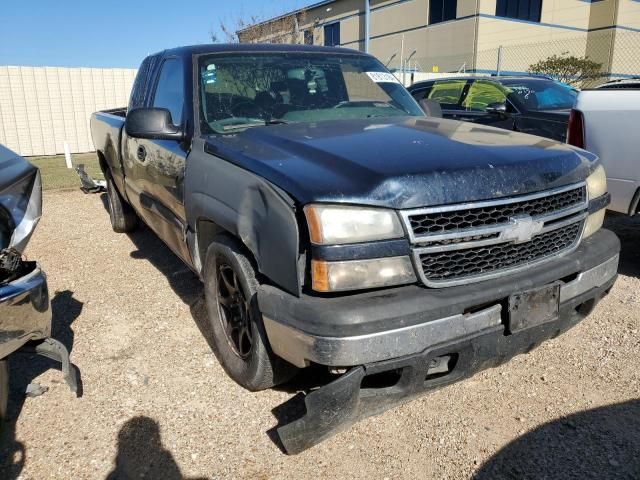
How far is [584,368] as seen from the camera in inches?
125

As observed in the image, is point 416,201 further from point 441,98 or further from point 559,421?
point 441,98

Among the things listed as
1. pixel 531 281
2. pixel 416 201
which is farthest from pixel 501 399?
pixel 416 201

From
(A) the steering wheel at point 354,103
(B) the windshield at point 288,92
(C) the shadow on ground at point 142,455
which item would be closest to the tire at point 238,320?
(C) the shadow on ground at point 142,455

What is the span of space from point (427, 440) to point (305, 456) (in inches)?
23.5

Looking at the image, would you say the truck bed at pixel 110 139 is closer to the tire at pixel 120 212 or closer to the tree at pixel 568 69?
the tire at pixel 120 212

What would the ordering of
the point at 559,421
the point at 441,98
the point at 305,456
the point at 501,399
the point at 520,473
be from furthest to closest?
the point at 441,98 < the point at 501,399 < the point at 559,421 < the point at 305,456 < the point at 520,473

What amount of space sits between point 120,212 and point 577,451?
534cm

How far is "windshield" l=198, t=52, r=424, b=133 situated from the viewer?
131 inches

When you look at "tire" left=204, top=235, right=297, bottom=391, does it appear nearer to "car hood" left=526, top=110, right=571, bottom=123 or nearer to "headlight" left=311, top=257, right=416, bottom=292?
"headlight" left=311, top=257, right=416, bottom=292

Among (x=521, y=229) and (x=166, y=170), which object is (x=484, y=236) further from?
(x=166, y=170)

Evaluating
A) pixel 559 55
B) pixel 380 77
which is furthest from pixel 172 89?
pixel 559 55

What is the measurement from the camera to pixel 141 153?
412cm

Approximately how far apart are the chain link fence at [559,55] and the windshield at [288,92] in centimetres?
2068

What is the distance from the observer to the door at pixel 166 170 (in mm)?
3398
